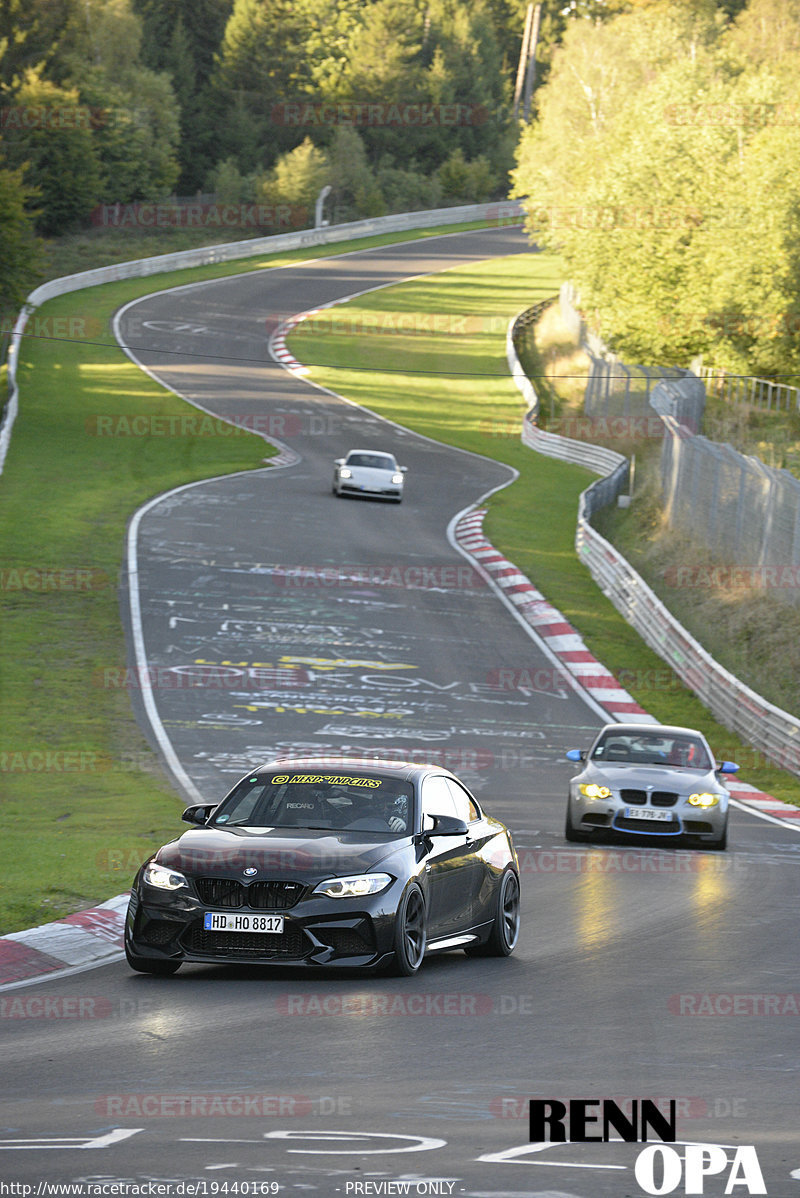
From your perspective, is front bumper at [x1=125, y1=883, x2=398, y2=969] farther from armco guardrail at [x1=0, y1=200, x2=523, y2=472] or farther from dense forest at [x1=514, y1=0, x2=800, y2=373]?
dense forest at [x1=514, y1=0, x2=800, y2=373]

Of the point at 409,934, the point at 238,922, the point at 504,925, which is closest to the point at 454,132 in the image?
the point at 504,925

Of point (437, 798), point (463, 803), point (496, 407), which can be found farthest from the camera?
point (496, 407)

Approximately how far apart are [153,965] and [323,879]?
1.26 m

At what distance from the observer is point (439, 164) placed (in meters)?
124

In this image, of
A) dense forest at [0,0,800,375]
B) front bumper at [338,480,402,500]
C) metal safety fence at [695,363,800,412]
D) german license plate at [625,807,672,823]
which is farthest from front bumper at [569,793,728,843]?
dense forest at [0,0,800,375]

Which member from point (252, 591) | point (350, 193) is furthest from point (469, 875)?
point (350, 193)

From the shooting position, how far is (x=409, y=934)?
10305 mm

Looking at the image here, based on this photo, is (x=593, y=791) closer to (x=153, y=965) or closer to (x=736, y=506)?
(x=153, y=965)

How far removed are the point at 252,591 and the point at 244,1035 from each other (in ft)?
79.2

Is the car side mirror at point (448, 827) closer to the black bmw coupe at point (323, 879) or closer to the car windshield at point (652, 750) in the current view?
the black bmw coupe at point (323, 879)

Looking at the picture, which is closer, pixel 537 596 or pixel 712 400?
pixel 537 596

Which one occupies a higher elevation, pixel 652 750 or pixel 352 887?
pixel 352 887

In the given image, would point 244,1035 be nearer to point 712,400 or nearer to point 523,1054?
point 523,1054

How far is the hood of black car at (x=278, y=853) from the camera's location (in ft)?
Answer: 32.6
